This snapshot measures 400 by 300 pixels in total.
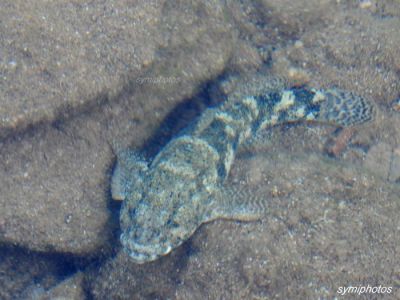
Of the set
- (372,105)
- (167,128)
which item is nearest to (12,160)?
(167,128)

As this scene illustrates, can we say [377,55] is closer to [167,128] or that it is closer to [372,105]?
[372,105]

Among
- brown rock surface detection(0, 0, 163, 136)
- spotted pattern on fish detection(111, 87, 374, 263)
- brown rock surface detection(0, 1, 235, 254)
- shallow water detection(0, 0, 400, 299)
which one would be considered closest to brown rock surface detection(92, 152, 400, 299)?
shallow water detection(0, 0, 400, 299)

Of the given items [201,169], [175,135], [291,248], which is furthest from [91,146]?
[291,248]

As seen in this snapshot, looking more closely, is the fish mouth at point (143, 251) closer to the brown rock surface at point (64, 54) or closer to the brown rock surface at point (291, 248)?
the brown rock surface at point (291, 248)

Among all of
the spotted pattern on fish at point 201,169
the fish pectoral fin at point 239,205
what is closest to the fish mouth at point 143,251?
the spotted pattern on fish at point 201,169

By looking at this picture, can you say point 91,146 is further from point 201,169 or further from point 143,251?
point 143,251

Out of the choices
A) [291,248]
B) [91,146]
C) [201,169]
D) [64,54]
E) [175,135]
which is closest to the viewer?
[291,248]
